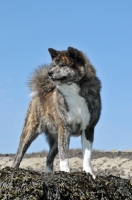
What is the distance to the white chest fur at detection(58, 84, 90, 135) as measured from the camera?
9.82 meters

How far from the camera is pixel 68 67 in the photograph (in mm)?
9781

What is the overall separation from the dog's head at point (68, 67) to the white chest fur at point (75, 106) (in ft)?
0.55

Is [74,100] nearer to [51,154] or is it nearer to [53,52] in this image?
[53,52]

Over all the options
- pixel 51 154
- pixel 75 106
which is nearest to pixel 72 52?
pixel 75 106

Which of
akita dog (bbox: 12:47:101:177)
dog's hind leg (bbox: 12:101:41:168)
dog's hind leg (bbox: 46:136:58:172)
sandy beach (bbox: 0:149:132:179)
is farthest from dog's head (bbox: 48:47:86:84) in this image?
sandy beach (bbox: 0:149:132:179)

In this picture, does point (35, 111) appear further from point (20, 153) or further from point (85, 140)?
point (85, 140)

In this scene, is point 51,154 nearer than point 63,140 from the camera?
No

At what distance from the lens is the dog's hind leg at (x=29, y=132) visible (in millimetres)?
11104

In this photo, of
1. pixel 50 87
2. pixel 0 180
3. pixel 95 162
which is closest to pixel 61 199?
pixel 0 180

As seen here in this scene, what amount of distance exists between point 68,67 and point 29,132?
2080 millimetres

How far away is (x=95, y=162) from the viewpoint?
17.4m

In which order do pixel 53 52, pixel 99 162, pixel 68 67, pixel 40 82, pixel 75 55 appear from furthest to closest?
pixel 99 162 < pixel 40 82 < pixel 53 52 < pixel 75 55 < pixel 68 67

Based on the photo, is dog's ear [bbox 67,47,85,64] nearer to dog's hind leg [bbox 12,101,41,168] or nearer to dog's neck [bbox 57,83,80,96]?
dog's neck [bbox 57,83,80,96]

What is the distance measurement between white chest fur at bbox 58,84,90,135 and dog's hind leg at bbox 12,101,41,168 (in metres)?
1.37
